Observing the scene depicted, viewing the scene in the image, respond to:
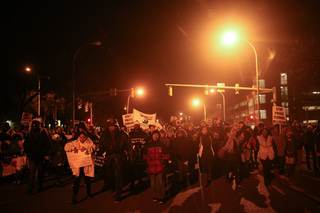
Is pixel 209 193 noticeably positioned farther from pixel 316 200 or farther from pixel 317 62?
pixel 317 62

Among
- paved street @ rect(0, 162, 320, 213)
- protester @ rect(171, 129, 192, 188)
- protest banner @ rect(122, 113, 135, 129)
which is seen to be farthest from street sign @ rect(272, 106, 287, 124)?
protest banner @ rect(122, 113, 135, 129)

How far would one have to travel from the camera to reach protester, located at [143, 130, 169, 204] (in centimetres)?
733

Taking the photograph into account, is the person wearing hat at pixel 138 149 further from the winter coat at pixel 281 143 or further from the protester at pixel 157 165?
the winter coat at pixel 281 143

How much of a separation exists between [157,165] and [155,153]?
0.30 metres

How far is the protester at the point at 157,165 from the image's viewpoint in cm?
733

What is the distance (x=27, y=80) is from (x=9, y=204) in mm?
18983

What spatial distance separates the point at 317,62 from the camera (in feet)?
52.7

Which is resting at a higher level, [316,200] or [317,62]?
[317,62]

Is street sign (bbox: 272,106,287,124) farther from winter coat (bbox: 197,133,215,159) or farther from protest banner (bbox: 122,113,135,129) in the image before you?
protest banner (bbox: 122,113,135,129)

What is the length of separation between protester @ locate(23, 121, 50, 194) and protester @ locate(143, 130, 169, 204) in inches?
122

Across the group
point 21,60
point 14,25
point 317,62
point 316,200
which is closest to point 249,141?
point 316,200

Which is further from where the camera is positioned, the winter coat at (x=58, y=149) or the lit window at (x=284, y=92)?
the lit window at (x=284, y=92)

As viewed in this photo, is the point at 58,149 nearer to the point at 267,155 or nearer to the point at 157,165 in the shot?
the point at 157,165

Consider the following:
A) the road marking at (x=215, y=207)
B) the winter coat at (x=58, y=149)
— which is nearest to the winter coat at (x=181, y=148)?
the road marking at (x=215, y=207)
